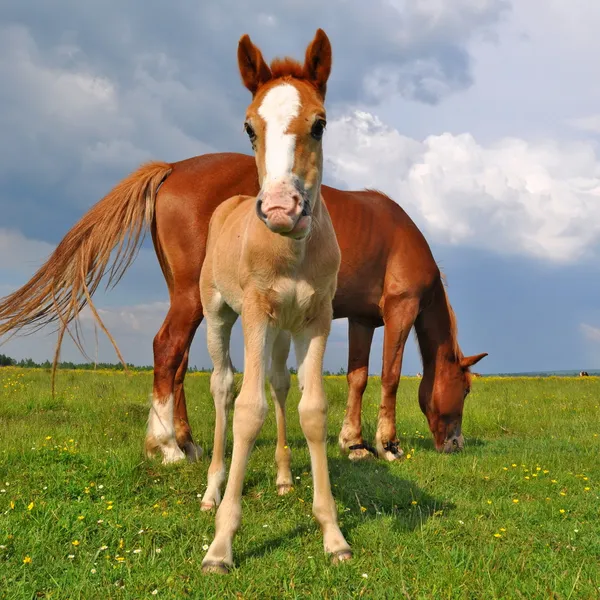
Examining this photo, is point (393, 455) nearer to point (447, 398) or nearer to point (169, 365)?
point (447, 398)

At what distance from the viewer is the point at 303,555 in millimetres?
3855

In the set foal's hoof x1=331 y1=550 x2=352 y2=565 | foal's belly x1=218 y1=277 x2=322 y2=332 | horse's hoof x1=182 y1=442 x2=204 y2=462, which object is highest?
foal's belly x1=218 y1=277 x2=322 y2=332

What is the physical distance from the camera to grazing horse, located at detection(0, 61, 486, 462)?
6.50 metres

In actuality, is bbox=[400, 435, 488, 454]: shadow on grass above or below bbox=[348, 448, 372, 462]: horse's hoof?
above

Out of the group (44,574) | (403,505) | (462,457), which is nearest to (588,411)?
(462,457)

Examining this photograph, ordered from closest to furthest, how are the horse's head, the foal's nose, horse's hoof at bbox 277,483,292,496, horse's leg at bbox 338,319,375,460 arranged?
the foal's nose < horse's hoof at bbox 277,483,292,496 < horse's leg at bbox 338,319,375,460 < the horse's head

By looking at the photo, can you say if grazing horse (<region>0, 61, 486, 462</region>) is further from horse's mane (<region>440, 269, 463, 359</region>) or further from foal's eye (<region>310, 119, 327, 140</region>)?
foal's eye (<region>310, 119, 327, 140</region>)

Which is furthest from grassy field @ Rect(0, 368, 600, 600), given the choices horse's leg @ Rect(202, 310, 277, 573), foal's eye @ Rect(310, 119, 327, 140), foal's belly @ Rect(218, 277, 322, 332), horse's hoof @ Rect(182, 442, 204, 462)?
foal's eye @ Rect(310, 119, 327, 140)

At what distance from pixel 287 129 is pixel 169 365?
3774mm

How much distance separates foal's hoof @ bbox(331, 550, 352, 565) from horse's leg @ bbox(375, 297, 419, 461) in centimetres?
346

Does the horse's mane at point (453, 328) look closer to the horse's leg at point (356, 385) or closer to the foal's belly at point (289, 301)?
the horse's leg at point (356, 385)

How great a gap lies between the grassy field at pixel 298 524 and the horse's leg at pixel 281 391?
0.58ft

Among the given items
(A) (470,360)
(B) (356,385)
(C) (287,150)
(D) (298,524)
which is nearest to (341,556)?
(D) (298,524)

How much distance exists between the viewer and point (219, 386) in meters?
5.16
